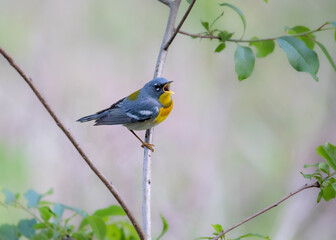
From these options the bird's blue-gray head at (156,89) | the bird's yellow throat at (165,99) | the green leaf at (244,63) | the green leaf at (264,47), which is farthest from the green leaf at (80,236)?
the bird's yellow throat at (165,99)

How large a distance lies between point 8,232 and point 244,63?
1.13 m

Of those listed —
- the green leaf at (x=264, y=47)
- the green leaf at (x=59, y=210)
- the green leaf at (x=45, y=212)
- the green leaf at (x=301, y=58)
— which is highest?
the green leaf at (x=264, y=47)

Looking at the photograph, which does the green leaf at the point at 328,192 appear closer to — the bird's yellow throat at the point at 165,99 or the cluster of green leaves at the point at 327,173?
the cluster of green leaves at the point at 327,173

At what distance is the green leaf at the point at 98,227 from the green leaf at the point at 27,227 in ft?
0.86

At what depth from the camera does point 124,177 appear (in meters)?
5.37

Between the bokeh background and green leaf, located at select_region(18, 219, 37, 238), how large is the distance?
3530 millimetres

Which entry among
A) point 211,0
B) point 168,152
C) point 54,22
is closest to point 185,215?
point 168,152

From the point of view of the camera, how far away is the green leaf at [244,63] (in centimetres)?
188

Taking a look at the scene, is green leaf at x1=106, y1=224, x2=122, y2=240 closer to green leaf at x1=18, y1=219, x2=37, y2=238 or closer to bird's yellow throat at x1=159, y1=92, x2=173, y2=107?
green leaf at x1=18, y1=219, x2=37, y2=238

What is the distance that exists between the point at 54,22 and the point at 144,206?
15.6 feet

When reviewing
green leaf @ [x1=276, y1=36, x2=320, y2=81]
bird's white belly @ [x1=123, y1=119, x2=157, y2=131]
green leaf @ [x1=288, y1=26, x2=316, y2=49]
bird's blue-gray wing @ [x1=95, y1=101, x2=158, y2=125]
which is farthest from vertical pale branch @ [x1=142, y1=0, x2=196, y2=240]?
bird's blue-gray wing @ [x1=95, y1=101, x2=158, y2=125]

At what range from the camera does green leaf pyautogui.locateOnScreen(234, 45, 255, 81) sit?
1.88 meters

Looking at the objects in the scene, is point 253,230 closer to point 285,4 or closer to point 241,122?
point 241,122

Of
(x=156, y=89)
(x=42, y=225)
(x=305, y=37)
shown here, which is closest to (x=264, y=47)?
(x=305, y=37)
